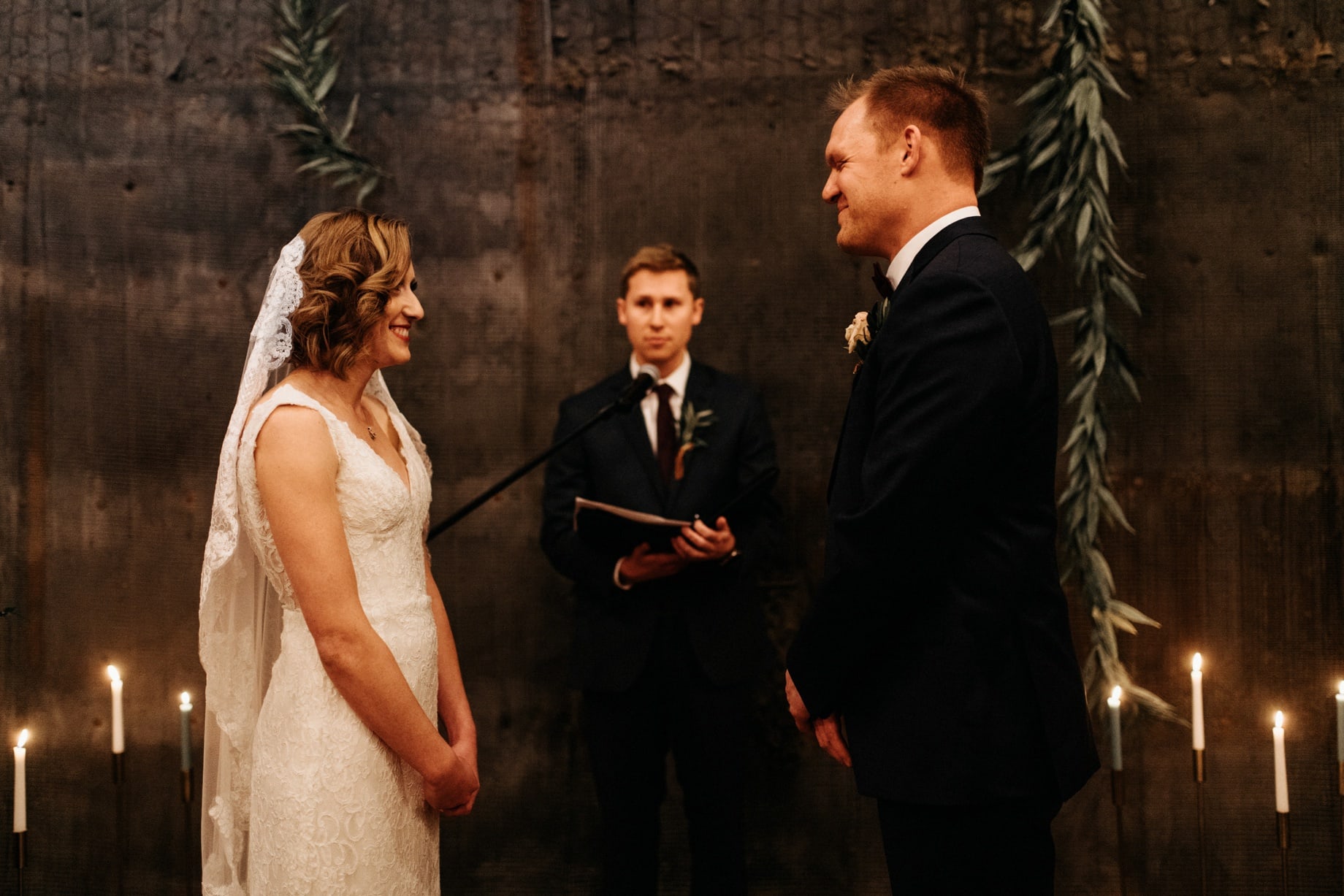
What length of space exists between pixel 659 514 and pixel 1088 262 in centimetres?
161

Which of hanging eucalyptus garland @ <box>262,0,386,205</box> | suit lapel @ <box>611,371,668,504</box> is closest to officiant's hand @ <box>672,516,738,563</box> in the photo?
suit lapel @ <box>611,371,668,504</box>

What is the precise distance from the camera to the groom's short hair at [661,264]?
2.88m

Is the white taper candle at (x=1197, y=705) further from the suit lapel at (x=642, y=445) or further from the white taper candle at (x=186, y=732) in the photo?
the white taper candle at (x=186, y=732)

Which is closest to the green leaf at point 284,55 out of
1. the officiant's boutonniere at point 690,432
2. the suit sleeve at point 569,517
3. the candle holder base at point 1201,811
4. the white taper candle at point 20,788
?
the suit sleeve at point 569,517

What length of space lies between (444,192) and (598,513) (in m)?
1.50

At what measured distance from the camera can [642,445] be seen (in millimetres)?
2785

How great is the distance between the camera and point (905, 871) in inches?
62.4

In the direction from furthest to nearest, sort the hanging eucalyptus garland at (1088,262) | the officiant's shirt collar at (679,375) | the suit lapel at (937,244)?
the hanging eucalyptus garland at (1088,262)
the officiant's shirt collar at (679,375)
the suit lapel at (937,244)

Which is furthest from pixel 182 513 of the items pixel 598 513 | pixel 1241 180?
pixel 1241 180

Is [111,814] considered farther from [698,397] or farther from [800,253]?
[800,253]

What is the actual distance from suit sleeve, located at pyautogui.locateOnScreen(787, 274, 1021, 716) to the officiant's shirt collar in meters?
1.31

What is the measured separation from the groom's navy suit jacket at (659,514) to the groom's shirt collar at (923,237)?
114cm

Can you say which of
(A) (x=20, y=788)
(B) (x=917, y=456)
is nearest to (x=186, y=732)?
(A) (x=20, y=788)

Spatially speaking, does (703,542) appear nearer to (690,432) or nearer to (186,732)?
(690,432)
